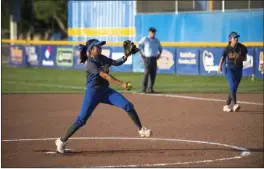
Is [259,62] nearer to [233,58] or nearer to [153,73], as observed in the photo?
[153,73]

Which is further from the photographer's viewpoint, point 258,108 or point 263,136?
point 258,108

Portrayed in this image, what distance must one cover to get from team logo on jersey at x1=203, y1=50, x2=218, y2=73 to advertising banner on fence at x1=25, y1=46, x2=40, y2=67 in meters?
12.4

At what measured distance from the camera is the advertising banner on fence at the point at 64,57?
36125 mm

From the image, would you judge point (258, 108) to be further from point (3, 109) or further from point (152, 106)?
point (3, 109)

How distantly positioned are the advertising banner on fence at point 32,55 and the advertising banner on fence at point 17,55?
310mm

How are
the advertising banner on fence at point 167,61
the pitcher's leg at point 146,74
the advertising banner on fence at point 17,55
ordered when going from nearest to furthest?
the pitcher's leg at point 146,74
the advertising banner on fence at point 167,61
the advertising banner on fence at point 17,55

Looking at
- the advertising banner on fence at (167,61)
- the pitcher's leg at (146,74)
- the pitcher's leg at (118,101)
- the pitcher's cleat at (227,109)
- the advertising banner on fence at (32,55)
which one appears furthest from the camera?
the advertising banner on fence at (32,55)

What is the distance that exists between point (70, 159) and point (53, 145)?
147cm

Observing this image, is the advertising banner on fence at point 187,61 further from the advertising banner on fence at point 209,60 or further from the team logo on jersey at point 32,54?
the team logo on jersey at point 32,54

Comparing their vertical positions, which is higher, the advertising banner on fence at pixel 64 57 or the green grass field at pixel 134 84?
the advertising banner on fence at pixel 64 57

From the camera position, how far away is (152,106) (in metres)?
17.4

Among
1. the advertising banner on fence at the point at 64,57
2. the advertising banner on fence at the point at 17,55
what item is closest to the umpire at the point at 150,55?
the advertising banner on fence at the point at 64,57

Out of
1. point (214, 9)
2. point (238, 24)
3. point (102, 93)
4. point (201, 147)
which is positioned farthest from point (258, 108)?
point (214, 9)

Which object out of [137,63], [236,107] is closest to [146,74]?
[236,107]
